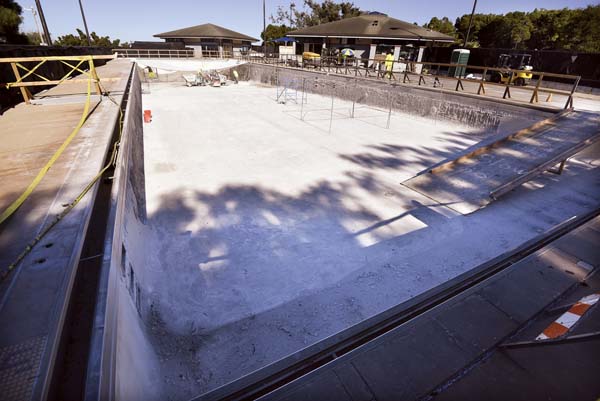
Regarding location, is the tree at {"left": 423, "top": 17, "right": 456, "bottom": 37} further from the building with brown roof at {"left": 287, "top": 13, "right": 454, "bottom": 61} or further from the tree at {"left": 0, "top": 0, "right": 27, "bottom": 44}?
the tree at {"left": 0, "top": 0, "right": 27, "bottom": 44}

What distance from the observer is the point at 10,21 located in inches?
1029

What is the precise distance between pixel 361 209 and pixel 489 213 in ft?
9.29

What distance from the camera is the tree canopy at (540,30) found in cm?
3713

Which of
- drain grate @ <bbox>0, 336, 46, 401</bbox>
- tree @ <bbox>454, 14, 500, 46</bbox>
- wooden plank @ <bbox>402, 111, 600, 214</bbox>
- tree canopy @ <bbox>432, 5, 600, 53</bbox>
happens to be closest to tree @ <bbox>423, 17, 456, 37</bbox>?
tree canopy @ <bbox>432, 5, 600, 53</bbox>

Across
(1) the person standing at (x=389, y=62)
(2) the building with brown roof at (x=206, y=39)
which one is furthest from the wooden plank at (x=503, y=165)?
(2) the building with brown roof at (x=206, y=39)

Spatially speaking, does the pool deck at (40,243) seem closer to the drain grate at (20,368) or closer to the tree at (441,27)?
the drain grate at (20,368)

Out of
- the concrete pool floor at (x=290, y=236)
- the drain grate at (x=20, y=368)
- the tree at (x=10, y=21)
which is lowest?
A: the concrete pool floor at (x=290, y=236)

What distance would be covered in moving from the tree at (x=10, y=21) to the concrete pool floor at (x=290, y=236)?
89.0 ft

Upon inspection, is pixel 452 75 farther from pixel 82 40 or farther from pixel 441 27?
pixel 82 40

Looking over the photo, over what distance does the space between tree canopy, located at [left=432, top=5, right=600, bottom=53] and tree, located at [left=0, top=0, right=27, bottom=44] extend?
59112 millimetres

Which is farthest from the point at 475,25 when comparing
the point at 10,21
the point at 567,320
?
the point at 567,320

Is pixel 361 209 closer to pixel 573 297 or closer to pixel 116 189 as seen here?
pixel 573 297

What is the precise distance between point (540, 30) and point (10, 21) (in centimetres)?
6627

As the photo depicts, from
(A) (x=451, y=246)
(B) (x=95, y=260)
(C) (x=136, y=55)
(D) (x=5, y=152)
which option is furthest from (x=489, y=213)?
(C) (x=136, y=55)
